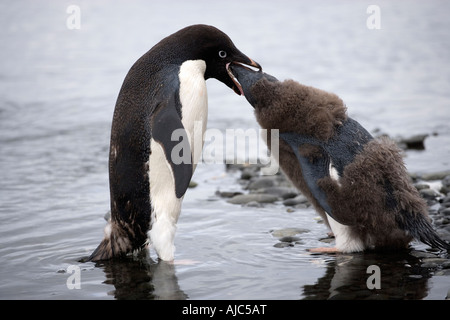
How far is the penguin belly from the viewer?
3.89 metres

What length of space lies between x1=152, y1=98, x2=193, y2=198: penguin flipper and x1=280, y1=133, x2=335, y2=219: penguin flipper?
689mm

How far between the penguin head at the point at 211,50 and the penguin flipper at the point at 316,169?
60 centimetres

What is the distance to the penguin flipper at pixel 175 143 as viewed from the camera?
366cm

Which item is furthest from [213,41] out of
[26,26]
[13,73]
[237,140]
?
[26,26]

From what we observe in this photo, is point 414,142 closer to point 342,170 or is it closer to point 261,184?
point 261,184

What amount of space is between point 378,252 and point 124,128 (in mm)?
1708
